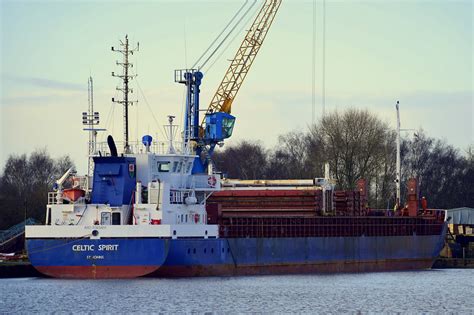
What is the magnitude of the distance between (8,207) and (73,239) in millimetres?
25529

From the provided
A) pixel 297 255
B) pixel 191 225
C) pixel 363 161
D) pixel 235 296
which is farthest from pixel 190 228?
pixel 363 161

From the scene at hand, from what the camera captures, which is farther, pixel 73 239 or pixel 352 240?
pixel 352 240

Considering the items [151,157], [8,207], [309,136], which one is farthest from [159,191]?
[309,136]

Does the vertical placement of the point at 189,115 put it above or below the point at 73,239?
above

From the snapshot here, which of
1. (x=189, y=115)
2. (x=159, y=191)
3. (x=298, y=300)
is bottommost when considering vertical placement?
(x=298, y=300)

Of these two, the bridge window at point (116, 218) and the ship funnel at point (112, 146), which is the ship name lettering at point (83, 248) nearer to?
the bridge window at point (116, 218)

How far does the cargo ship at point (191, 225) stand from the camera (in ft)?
200

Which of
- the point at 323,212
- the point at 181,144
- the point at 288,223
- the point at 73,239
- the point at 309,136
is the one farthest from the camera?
the point at 309,136

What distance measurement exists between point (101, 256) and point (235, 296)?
8270 mm

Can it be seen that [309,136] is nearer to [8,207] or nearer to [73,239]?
[8,207]

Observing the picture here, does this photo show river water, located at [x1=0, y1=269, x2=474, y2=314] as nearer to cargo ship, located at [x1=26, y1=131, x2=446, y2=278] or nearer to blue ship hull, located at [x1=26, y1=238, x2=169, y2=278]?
blue ship hull, located at [x1=26, y1=238, x2=169, y2=278]

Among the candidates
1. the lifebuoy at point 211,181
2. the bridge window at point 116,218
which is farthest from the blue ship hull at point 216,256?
the lifebuoy at point 211,181

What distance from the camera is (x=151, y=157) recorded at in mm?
64500

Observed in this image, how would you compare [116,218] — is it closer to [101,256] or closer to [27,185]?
[101,256]
